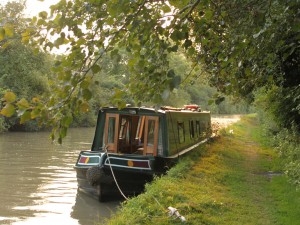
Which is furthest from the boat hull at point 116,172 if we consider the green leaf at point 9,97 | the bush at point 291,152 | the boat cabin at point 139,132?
the green leaf at point 9,97

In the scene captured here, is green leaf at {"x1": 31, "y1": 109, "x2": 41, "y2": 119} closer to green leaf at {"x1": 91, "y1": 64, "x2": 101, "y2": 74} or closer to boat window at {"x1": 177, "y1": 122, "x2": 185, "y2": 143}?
green leaf at {"x1": 91, "y1": 64, "x2": 101, "y2": 74}

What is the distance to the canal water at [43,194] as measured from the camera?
27.9 ft

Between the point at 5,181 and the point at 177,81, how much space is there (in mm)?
10208

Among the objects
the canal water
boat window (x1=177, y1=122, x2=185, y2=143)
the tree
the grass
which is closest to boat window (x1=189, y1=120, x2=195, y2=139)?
boat window (x1=177, y1=122, x2=185, y2=143)

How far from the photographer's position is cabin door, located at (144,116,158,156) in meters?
10.5

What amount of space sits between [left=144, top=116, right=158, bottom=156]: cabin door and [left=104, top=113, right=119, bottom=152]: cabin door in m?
0.75

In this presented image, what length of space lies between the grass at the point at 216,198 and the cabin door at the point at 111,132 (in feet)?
5.69

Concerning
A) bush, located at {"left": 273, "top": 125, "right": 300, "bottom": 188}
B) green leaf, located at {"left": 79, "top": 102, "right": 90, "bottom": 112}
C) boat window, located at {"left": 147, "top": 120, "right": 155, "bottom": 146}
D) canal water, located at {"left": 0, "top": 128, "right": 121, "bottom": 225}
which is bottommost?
canal water, located at {"left": 0, "top": 128, "right": 121, "bottom": 225}

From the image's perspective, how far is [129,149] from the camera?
11.5 meters

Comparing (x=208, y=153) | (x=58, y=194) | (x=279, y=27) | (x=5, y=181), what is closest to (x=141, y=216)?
(x=279, y=27)

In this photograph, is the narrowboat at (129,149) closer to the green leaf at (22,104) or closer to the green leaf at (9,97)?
the green leaf at (22,104)

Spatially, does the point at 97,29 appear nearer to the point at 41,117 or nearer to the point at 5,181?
the point at 41,117

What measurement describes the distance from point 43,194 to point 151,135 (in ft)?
9.70

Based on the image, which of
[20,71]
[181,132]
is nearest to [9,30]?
[181,132]
